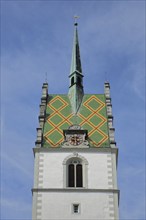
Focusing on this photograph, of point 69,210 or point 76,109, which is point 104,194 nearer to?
point 69,210

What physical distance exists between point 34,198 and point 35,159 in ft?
8.66

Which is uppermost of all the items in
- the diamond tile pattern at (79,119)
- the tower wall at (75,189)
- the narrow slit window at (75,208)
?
the diamond tile pattern at (79,119)

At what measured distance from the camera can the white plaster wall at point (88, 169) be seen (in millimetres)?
30566

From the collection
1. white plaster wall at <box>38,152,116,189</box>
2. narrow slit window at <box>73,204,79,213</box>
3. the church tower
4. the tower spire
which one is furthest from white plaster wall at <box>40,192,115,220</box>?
the tower spire

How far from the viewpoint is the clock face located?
106ft

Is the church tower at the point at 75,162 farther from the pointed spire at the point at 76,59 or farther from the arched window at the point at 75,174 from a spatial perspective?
the pointed spire at the point at 76,59

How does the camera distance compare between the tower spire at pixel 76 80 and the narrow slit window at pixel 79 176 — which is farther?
the tower spire at pixel 76 80

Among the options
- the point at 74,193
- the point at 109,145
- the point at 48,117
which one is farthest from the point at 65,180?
the point at 48,117

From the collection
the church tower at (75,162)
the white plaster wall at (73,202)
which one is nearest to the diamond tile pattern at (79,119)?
the church tower at (75,162)

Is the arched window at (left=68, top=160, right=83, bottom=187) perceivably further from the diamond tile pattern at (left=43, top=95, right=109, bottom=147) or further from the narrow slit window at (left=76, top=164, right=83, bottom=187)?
the diamond tile pattern at (left=43, top=95, right=109, bottom=147)

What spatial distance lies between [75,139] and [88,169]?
2.25 m

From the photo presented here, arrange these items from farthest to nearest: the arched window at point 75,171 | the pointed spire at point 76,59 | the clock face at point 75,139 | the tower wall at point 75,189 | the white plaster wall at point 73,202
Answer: the pointed spire at point 76,59, the clock face at point 75,139, the arched window at point 75,171, the tower wall at point 75,189, the white plaster wall at point 73,202

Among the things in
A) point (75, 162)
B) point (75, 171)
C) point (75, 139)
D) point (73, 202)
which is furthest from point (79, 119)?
point (73, 202)

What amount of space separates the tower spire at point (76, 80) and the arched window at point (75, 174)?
4988mm
